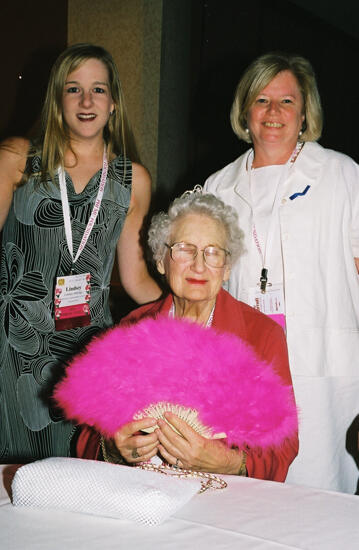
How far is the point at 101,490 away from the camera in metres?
1.15

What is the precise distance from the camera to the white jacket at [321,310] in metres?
2.28

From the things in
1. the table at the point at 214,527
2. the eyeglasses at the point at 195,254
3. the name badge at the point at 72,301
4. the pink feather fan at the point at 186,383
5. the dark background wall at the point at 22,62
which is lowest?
the table at the point at 214,527

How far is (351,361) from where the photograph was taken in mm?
2297

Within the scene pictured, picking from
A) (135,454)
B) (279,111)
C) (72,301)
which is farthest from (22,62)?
(135,454)

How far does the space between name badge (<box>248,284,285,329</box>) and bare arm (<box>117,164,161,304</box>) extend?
0.46 meters

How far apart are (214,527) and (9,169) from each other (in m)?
1.53

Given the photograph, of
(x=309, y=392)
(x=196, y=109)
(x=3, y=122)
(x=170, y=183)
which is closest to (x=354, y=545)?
(x=309, y=392)

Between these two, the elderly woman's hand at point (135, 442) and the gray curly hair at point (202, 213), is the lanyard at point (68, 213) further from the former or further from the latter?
the elderly woman's hand at point (135, 442)

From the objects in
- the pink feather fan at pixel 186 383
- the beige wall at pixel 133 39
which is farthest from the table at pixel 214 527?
the beige wall at pixel 133 39

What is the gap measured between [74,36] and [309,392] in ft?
11.4

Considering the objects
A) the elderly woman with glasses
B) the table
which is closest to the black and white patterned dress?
the elderly woman with glasses

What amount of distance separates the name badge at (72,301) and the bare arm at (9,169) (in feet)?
1.10

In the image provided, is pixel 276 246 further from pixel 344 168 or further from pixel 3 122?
pixel 3 122

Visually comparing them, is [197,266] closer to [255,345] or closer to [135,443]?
[255,345]
